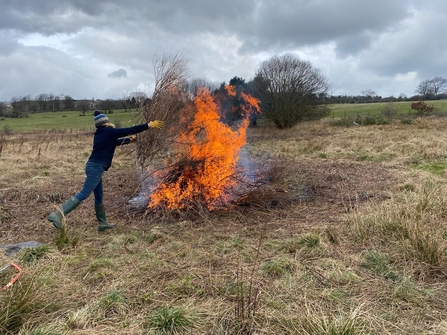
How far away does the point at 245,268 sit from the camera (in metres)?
3.58

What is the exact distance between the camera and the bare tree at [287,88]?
23781 mm

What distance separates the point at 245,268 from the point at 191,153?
11.7 feet

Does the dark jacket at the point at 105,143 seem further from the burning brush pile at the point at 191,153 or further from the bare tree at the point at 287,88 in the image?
the bare tree at the point at 287,88

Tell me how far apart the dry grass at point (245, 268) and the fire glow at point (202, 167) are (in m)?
0.52

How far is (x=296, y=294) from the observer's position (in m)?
2.94

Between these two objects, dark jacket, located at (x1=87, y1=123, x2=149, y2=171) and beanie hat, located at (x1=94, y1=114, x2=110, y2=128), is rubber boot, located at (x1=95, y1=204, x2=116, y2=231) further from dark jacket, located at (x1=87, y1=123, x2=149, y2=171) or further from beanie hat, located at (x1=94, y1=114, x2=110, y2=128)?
beanie hat, located at (x1=94, y1=114, x2=110, y2=128)

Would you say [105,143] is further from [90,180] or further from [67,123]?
[67,123]

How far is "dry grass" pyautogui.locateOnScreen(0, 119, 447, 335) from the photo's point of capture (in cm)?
257

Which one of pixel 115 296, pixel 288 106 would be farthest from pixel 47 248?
Answer: pixel 288 106

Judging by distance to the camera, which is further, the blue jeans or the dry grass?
the blue jeans

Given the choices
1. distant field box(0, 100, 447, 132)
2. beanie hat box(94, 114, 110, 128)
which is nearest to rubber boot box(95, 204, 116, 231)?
beanie hat box(94, 114, 110, 128)

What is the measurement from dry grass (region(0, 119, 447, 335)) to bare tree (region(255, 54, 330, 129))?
1767 centimetres

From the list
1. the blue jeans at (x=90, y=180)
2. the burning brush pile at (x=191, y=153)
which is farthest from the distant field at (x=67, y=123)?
the blue jeans at (x=90, y=180)

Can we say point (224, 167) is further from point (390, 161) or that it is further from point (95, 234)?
point (390, 161)
